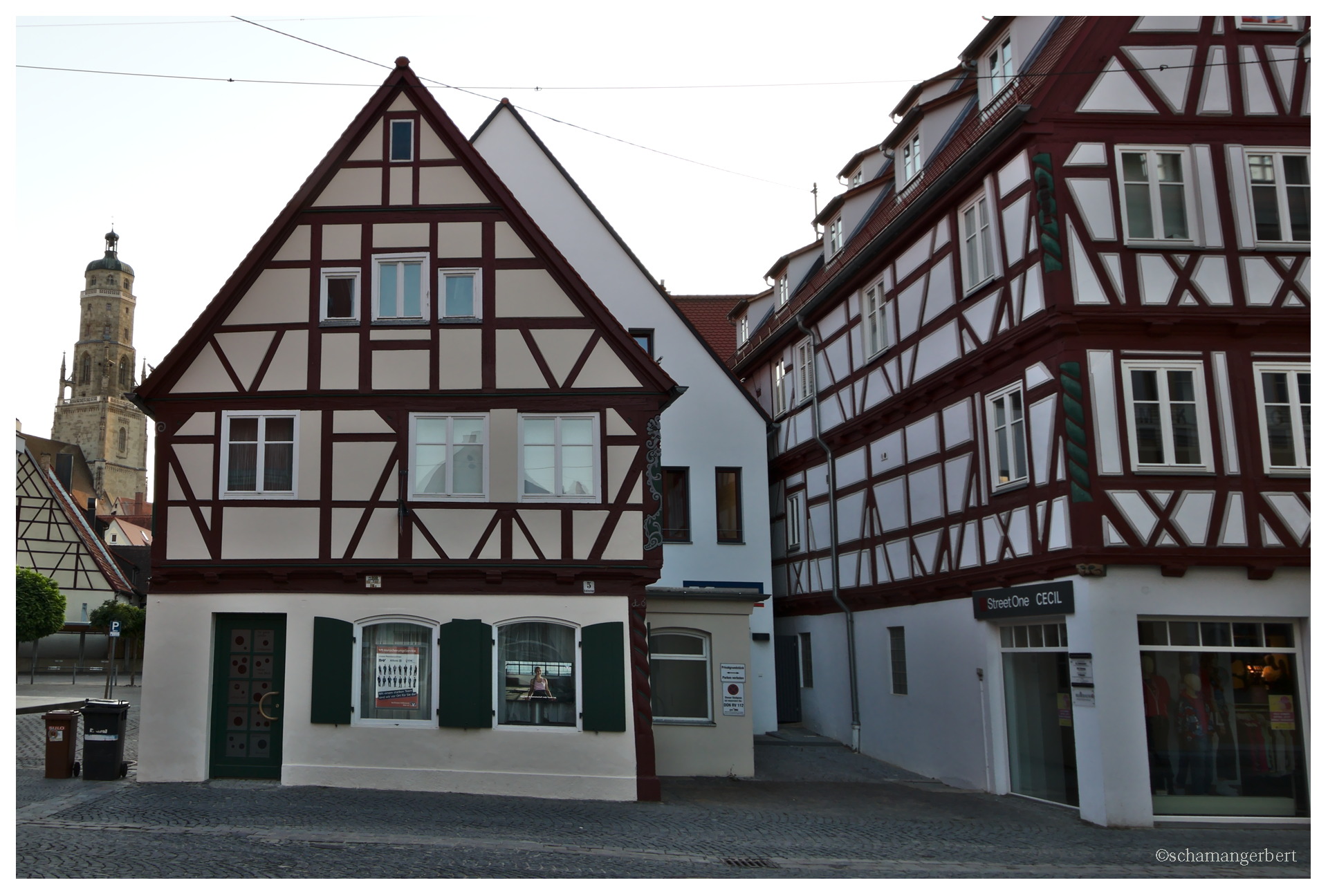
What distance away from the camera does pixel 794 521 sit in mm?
25953

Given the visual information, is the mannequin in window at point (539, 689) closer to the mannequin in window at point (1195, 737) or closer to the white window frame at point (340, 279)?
the white window frame at point (340, 279)

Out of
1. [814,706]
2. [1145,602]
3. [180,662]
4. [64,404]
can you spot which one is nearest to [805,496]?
[814,706]

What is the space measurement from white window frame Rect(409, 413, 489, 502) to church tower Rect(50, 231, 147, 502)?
122 m

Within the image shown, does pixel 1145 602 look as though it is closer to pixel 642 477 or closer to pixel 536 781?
pixel 642 477

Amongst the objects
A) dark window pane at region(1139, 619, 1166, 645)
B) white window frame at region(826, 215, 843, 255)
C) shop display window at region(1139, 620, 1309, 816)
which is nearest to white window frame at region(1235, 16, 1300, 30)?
shop display window at region(1139, 620, 1309, 816)

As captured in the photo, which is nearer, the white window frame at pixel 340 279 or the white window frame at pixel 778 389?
the white window frame at pixel 340 279

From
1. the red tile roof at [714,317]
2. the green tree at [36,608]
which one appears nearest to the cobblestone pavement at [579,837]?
the red tile roof at [714,317]

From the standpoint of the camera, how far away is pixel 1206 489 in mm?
14859

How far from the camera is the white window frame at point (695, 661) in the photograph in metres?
18.6

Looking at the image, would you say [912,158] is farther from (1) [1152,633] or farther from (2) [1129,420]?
(1) [1152,633]

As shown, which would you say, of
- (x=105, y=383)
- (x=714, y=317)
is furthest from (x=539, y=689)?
(x=105, y=383)

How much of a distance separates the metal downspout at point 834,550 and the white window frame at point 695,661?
4.51m

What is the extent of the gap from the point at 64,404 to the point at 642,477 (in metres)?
132

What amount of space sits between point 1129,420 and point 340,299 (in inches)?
444
